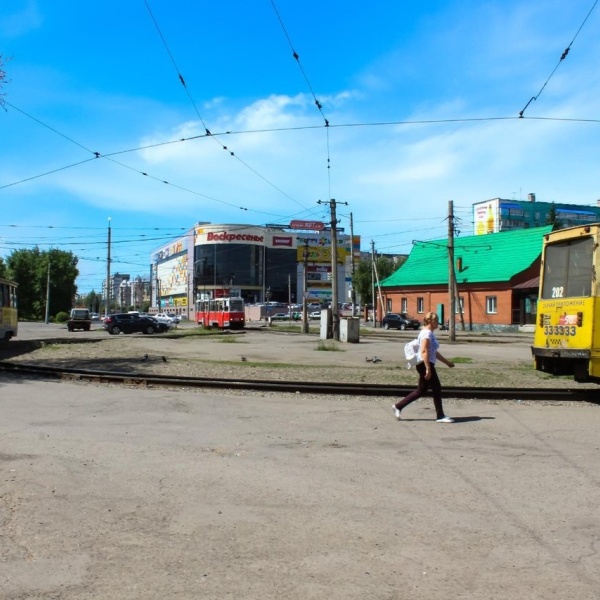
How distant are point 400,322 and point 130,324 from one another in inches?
1042

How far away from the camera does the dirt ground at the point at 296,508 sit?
3.81 meters

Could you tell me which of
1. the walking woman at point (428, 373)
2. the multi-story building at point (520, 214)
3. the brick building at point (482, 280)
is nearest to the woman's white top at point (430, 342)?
the walking woman at point (428, 373)

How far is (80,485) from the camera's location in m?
5.72

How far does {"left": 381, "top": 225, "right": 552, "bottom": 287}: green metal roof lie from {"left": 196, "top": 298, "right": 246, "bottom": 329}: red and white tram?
18762mm

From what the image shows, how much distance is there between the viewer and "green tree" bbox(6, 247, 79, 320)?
88.8m

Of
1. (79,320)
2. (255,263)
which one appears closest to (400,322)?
(79,320)

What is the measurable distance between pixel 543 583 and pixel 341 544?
1.39 m

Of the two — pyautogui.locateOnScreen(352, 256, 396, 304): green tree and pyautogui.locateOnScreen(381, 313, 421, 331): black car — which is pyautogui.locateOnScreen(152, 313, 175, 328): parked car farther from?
pyautogui.locateOnScreen(352, 256, 396, 304): green tree

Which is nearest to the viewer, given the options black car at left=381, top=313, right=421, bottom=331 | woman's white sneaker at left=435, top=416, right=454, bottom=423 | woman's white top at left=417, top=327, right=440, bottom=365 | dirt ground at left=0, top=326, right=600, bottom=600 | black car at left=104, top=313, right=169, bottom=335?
dirt ground at left=0, top=326, right=600, bottom=600

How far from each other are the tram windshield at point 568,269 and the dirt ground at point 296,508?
311 cm

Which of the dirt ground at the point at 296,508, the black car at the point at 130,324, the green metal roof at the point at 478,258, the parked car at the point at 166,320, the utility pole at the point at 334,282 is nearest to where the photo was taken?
the dirt ground at the point at 296,508

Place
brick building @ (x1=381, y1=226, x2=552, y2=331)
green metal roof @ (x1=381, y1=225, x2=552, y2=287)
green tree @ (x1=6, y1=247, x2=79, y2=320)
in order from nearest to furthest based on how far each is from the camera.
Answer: brick building @ (x1=381, y1=226, x2=552, y2=331)
green metal roof @ (x1=381, y1=225, x2=552, y2=287)
green tree @ (x1=6, y1=247, x2=79, y2=320)

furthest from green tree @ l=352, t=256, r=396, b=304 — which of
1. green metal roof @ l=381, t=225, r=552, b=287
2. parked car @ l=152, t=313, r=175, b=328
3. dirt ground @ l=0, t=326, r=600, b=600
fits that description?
dirt ground @ l=0, t=326, r=600, b=600

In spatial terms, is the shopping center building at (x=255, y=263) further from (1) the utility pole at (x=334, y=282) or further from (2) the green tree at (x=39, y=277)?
(1) the utility pole at (x=334, y=282)
